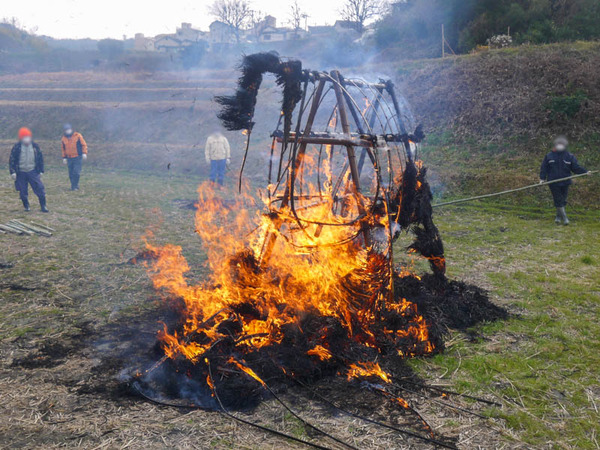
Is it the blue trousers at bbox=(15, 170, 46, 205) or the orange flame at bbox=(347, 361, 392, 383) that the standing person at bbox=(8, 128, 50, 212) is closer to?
the blue trousers at bbox=(15, 170, 46, 205)

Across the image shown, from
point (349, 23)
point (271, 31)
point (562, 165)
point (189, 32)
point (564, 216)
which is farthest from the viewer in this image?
point (189, 32)

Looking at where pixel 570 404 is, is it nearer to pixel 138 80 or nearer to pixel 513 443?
Answer: pixel 513 443

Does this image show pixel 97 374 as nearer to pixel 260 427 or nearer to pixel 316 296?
pixel 260 427

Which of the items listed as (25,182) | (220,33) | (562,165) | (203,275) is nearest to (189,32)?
(220,33)

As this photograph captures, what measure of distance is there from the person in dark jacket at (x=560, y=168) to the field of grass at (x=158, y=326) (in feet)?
3.85

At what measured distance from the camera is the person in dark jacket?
34.6 ft

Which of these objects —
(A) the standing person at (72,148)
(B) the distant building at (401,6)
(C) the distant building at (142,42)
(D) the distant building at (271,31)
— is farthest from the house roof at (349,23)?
(A) the standing person at (72,148)

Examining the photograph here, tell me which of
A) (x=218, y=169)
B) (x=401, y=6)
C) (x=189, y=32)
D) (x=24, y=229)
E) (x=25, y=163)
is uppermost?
(x=189, y=32)

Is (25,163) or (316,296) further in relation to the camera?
(25,163)

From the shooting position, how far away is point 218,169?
50.6 feet

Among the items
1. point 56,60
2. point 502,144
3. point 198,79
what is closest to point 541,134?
point 502,144

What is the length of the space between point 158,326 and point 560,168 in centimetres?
952

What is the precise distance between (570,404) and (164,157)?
19476mm

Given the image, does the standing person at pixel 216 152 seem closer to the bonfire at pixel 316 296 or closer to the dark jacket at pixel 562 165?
the dark jacket at pixel 562 165
